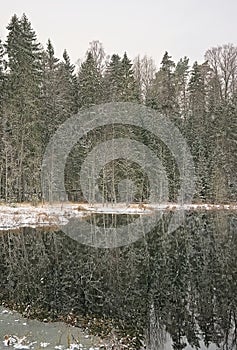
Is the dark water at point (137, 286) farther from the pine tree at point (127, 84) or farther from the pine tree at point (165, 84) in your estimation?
the pine tree at point (165, 84)

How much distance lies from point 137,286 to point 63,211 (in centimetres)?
2117

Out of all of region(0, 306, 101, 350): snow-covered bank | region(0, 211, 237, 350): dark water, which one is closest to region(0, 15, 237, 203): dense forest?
region(0, 211, 237, 350): dark water

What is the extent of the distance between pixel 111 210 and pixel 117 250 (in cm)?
1753

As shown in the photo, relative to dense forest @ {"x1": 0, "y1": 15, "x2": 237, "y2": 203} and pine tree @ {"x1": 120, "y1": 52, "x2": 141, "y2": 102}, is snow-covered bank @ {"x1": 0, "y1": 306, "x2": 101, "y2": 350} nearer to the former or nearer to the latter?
dense forest @ {"x1": 0, "y1": 15, "x2": 237, "y2": 203}

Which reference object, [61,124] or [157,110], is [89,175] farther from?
[157,110]

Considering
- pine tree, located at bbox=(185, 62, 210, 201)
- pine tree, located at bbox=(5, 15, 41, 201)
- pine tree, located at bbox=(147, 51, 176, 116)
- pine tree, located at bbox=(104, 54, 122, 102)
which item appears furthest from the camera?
pine tree, located at bbox=(147, 51, 176, 116)

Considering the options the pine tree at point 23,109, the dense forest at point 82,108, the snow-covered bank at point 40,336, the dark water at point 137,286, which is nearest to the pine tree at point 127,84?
the dense forest at point 82,108

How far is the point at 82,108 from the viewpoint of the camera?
40.2 meters

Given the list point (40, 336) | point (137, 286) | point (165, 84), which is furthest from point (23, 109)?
point (40, 336)

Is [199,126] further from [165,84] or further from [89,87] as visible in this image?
[89,87]

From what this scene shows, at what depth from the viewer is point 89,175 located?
39656 millimetres

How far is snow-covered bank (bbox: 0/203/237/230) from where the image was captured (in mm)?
30364

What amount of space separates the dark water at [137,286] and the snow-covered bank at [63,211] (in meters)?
5.88

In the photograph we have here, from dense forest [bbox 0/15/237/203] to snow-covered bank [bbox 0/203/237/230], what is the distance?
4.83ft
